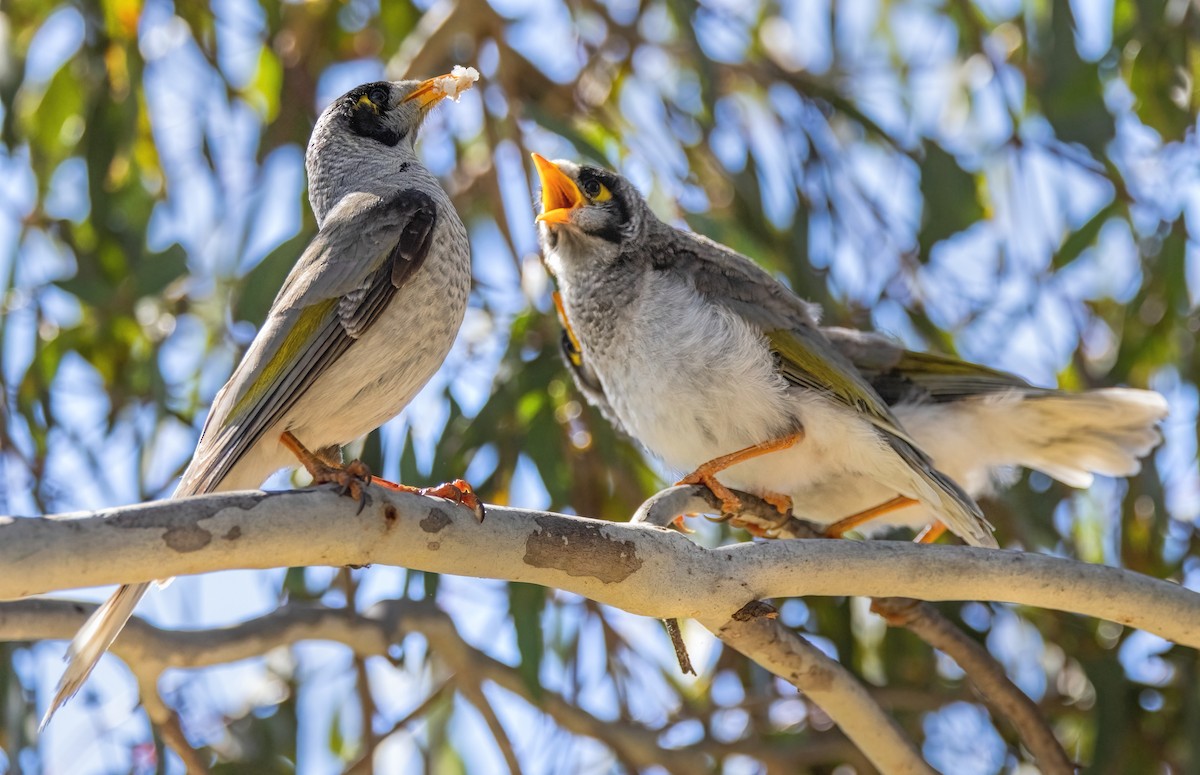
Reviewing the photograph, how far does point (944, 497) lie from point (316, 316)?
4.25 ft

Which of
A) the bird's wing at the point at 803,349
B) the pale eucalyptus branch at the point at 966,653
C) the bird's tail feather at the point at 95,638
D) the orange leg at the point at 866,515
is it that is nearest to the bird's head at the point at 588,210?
the bird's wing at the point at 803,349

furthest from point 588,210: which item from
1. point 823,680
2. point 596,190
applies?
point 823,680

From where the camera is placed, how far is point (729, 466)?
117 inches

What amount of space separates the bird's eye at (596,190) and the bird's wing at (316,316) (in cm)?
68

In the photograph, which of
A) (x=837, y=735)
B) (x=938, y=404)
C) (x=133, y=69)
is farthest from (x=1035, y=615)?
(x=133, y=69)

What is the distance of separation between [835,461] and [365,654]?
1132mm

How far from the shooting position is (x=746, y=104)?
5254 millimetres

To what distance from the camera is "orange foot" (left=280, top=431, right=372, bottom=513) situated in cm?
198

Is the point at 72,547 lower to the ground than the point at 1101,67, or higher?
higher

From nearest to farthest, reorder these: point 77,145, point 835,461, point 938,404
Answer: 1. point 835,461
2. point 938,404
3. point 77,145

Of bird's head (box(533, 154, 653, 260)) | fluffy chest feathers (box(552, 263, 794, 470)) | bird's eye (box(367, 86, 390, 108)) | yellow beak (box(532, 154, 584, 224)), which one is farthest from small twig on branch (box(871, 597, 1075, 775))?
bird's eye (box(367, 86, 390, 108))

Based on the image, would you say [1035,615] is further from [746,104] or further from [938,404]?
[746,104]

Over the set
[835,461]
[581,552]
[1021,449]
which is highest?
[581,552]

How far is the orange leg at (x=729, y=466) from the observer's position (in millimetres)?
2865
